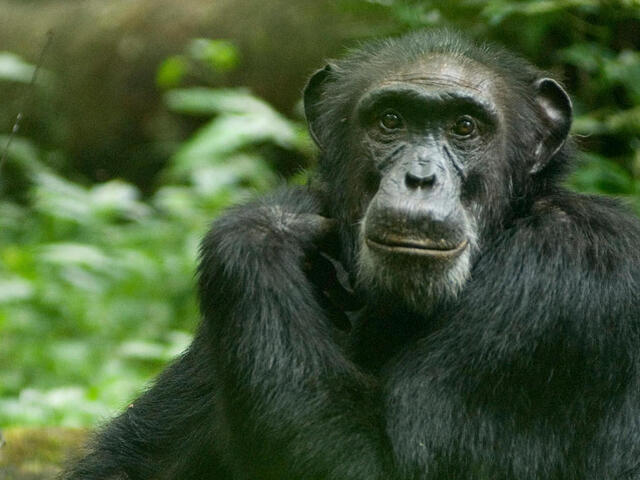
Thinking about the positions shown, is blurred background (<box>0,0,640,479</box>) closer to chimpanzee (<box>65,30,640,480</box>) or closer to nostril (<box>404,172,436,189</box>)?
chimpanzee (<box>65,30,640,480</box>)

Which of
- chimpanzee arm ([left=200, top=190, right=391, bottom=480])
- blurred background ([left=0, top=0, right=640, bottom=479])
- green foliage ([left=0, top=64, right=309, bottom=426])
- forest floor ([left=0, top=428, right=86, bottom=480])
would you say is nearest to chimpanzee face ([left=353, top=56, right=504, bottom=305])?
chimpanzee arm ([left=200, top=190, right=391, bottom=480])

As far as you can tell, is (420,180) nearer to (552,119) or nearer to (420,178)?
(420,178)

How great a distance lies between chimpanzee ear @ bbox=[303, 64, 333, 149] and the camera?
19.0 ft

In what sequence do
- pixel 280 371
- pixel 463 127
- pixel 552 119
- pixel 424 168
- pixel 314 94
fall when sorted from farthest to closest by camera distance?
1. pixel 314 94
2. pixel 552 119
3. pixel 463 127
4. pixel 424 168
5. pixel 280 371

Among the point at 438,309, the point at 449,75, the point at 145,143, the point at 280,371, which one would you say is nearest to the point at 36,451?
the point at 280,371

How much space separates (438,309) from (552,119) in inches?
46.4

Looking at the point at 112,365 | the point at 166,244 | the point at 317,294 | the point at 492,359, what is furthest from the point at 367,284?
the point at 166,244

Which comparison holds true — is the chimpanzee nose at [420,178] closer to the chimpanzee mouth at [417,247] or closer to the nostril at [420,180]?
the nostril at [420,180]

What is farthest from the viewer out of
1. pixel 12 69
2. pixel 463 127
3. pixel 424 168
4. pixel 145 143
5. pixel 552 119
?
pixel 145 143

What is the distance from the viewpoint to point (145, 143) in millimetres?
15258

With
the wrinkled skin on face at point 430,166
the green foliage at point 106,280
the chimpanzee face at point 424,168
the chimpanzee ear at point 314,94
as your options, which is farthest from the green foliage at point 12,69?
the chimpanzee face at point 424,168

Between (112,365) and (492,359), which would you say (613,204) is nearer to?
(492,359)

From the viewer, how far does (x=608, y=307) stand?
4.70 metres

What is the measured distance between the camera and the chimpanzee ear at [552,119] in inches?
209
